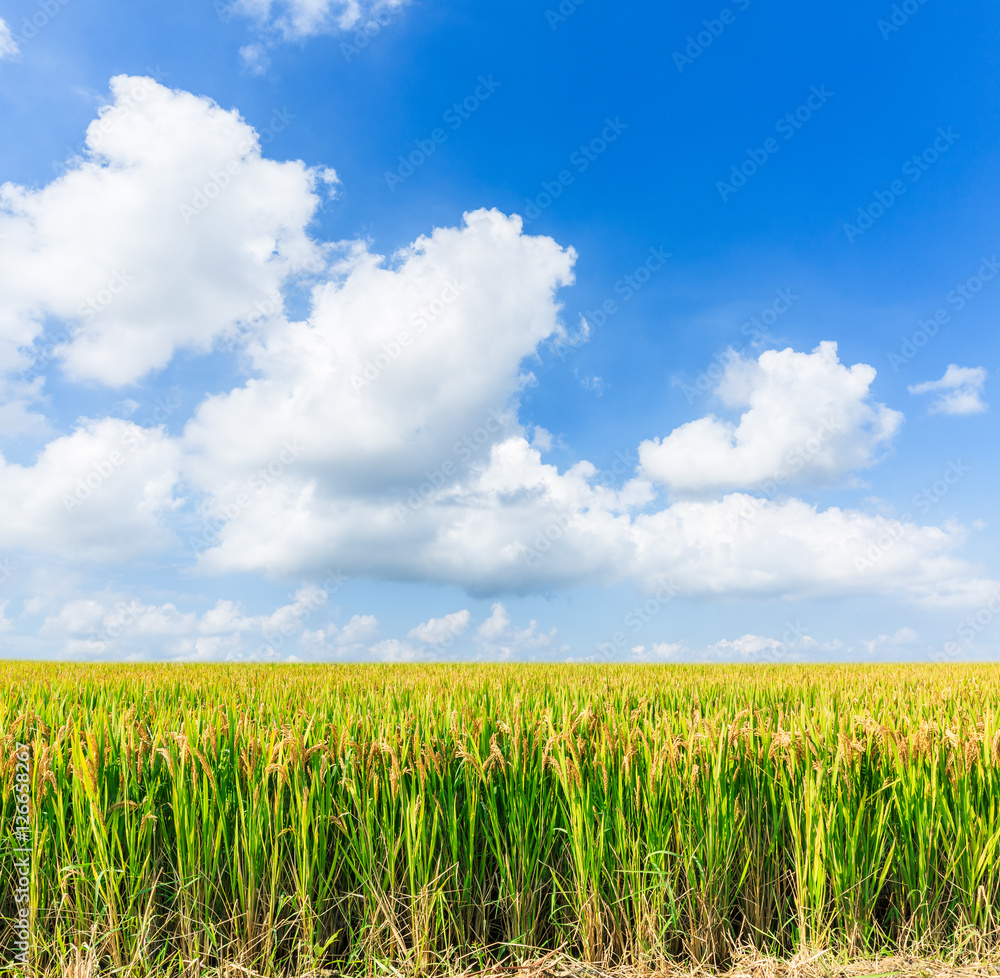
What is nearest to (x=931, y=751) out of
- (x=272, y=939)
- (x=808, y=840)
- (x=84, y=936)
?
(x=808, y=840)

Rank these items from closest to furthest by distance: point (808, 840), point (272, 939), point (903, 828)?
point (272, 939) < point (808, 840) < point (903, 828)

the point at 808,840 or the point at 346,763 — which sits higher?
the point at 346,763

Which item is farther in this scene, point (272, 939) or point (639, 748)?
point (639, 748)

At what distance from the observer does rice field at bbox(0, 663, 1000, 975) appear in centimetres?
312

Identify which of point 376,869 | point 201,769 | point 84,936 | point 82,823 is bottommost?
point 84,936

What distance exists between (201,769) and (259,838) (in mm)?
561

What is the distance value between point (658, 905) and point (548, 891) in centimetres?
61

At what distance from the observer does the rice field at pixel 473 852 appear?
312 cm

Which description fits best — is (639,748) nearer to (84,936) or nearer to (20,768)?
(84,936)

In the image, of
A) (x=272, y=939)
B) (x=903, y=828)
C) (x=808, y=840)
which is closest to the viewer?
(x=272, y=939)

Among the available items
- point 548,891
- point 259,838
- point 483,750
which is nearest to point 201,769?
point 259,838

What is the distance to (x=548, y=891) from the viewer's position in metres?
3.42

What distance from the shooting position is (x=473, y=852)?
130 inches

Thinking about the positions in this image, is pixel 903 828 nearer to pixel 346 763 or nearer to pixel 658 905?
pixel 658 905
